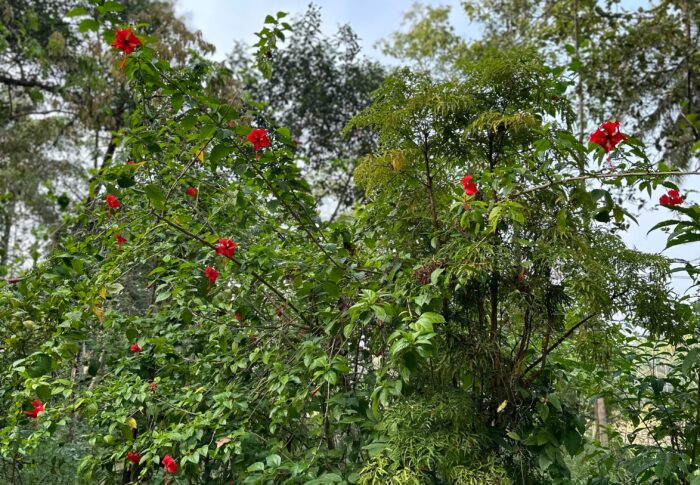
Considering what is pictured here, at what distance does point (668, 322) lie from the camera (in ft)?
5.10

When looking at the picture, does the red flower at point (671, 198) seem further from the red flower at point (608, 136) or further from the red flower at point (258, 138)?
the red flower at point (258, 138)

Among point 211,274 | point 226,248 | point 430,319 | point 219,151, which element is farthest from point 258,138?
point 430,319

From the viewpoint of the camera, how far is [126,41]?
1.43m

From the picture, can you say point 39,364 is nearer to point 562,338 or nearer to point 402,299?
point 402,299

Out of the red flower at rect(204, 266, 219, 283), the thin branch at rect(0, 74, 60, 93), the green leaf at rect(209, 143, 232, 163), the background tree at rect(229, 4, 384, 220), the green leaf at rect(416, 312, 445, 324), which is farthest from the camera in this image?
the background tree at rect(229, 4, 384, 220)

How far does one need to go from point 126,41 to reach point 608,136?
3.97ft

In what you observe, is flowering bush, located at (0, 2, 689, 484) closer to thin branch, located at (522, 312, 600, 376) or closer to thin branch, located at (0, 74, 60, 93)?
thin branch, located at (522, 312, 600, 376)

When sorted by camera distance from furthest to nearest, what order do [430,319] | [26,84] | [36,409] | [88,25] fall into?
[26,84] → [36,409] → [88,25] → [430,319]

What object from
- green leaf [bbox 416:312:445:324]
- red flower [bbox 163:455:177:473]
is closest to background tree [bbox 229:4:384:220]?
red flower [bbox 163:455:177:473]

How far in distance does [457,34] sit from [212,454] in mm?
9099

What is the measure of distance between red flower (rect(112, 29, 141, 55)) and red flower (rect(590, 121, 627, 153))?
1.15 meters

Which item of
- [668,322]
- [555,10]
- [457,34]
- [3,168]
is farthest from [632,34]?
[3,168]

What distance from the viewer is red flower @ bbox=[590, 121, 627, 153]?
4.63ft

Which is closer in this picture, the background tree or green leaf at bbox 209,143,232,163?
green leaf at bbox 209,143,232,163
